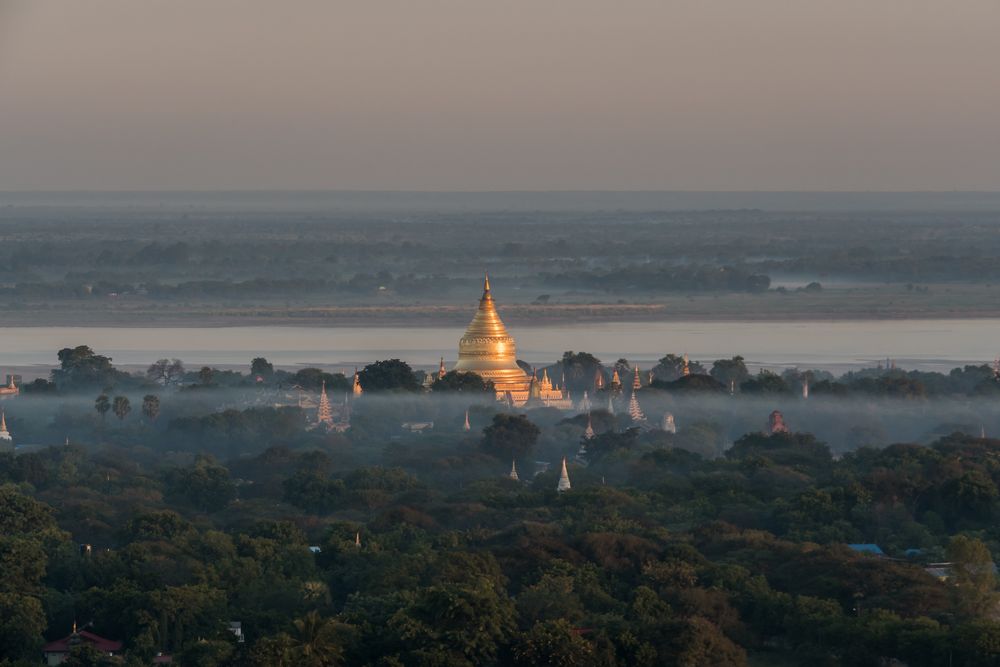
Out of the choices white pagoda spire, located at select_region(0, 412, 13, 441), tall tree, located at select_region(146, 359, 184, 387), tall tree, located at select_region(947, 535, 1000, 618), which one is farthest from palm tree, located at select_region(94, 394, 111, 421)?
tall tree, located at select_region(947, 535, 1000, 618)

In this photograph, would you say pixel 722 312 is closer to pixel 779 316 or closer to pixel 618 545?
pixel 779 316

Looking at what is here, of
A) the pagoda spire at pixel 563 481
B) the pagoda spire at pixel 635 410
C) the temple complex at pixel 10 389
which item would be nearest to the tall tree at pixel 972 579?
the pagoda spire at pixel 563 481

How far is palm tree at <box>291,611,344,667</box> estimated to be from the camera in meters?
32.9

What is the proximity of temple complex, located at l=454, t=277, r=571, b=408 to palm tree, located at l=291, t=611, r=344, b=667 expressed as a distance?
128ft

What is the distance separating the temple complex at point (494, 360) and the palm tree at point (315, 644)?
38.9 meters

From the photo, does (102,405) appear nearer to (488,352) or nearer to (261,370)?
(488,352)

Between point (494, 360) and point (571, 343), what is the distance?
21603 mm

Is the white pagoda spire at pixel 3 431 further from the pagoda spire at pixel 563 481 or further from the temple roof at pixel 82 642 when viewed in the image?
the temple roof at pixel 82 642

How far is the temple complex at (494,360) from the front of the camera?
72.9 metres

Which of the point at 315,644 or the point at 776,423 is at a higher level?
the point at 315,644

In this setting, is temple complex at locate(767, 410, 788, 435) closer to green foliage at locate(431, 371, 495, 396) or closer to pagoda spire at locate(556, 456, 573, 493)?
green foliage at locate(431, 371, 495, 396)

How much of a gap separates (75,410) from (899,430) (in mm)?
16805

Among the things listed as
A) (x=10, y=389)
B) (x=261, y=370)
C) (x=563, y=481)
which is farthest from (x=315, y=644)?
(x=261, y=370)

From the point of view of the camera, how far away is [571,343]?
95.6 meters
